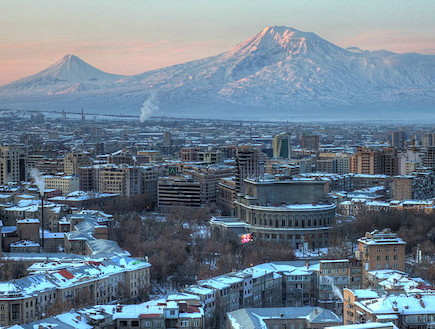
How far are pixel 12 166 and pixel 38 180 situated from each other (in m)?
9.66

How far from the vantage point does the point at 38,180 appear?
2594 inches

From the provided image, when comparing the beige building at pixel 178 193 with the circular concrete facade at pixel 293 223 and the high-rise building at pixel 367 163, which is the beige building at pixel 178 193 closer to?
the circular concrete facade at pixel 293 223

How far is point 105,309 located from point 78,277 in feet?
16.6

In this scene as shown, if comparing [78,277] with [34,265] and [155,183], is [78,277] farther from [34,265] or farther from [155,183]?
[155,183]

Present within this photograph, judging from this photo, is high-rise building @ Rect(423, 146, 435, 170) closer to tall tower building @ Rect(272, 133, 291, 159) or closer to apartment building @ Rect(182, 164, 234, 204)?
apartment building @ Rect(182, 164, 234, 204)

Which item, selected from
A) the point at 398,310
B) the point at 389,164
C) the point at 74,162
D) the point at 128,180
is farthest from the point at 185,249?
the point at 389,164

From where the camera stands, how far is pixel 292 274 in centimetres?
3581

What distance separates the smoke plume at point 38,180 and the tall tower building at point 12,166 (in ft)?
2.85

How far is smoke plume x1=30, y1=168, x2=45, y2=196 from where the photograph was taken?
2415 inches

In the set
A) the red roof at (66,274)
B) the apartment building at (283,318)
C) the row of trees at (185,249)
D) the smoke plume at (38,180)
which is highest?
the smoke plume at (38,180)

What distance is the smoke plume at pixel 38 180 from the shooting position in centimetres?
6135

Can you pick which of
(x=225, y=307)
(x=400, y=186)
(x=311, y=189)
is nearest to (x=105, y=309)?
(x=225, y=307)

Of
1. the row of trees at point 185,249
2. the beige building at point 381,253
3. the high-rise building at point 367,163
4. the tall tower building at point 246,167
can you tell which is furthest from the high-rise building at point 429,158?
the beige building at point 381,253

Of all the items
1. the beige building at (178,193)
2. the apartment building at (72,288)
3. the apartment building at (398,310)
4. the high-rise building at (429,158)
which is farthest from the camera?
the high-rise building at (429,158)
